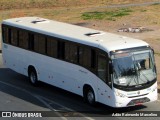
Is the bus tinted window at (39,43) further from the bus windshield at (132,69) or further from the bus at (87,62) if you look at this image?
the bus windshield at (132,69)

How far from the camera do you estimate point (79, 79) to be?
22.2 meters

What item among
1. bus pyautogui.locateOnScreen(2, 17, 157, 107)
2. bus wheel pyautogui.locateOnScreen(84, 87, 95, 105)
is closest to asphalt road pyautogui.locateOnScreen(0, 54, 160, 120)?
bus wheel pyautogui.locateOnScreen(84, 87, 95, 105)

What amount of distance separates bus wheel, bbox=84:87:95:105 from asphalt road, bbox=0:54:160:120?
196 millimetres

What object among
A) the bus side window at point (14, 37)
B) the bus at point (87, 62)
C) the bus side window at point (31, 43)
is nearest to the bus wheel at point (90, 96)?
the bus at point (87, 62)

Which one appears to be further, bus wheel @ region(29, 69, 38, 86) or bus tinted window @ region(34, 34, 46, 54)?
bus wheel @ region(29, 69, 38, 86)

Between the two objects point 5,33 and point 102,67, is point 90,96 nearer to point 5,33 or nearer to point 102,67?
point 102,67

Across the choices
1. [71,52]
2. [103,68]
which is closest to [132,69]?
[103,68]

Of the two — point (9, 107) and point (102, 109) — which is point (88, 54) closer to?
point (102, 109)

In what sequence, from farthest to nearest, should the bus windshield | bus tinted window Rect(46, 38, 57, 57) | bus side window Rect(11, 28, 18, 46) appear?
bus side window Rect(11, 28, 18, 46) → bus tinted window Rect(46, 38, 57, 57) → the bus windshield

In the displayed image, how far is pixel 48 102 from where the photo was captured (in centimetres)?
2253

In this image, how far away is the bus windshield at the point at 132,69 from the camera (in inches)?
800

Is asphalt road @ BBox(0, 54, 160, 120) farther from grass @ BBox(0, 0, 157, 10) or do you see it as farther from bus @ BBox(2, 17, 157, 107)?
grass @ BBox(0, 0, 157, 10)

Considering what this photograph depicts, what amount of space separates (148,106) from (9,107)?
5.34 meters

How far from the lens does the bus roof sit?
20.8 meters
